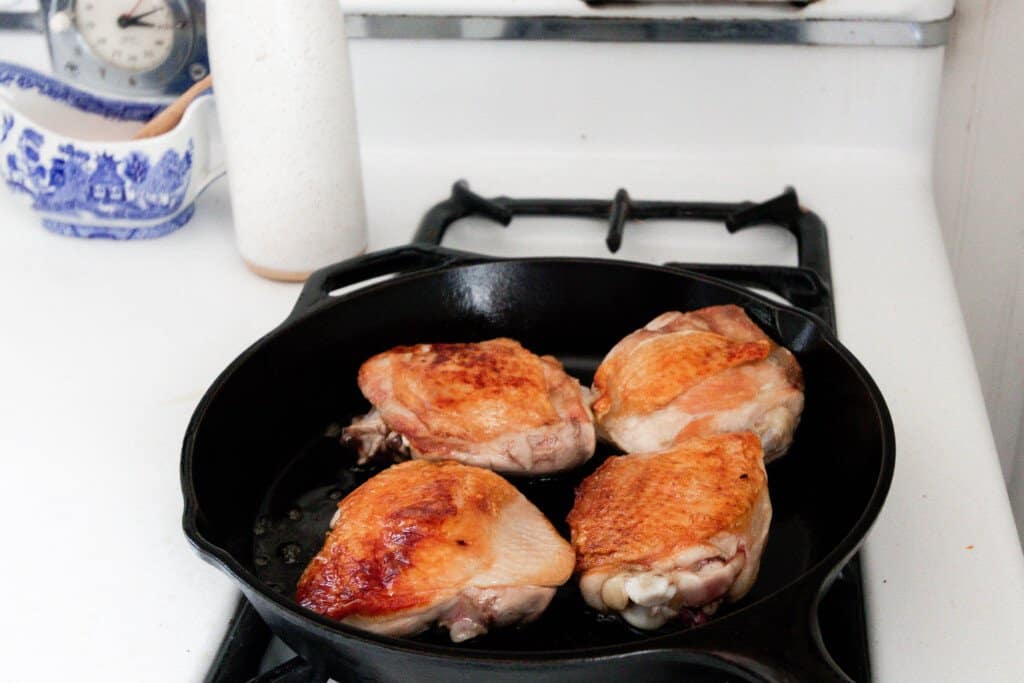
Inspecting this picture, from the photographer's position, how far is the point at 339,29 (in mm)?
1062

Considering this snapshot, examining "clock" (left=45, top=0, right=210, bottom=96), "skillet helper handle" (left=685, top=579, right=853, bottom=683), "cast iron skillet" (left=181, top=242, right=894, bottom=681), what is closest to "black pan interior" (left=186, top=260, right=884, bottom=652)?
"cast iron skillet" (left=181, top=242, right=894, bottom=681)

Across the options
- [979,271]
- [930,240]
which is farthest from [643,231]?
[979,271]

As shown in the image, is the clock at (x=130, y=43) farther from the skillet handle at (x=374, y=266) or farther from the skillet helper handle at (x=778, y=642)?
the skillet helper handle at (x=778, y=642)

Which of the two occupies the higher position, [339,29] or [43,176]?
[339,29]

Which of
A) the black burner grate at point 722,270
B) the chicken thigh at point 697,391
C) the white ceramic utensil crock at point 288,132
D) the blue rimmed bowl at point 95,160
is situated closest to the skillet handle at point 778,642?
the black burner grate at point 722,270

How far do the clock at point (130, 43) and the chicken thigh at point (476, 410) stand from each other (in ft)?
2.08

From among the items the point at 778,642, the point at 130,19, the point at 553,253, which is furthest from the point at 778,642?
the point at 130,19

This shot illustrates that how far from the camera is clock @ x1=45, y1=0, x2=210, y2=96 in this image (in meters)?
1.33

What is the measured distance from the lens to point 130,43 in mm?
1343

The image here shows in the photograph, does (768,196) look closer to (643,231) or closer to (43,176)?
(643,231)

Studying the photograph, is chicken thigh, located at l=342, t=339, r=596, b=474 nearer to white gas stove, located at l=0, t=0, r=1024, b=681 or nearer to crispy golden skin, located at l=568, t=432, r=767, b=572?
crispy golden skin, located at l=568, t=432, r=767, b=572

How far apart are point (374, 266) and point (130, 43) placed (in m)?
0.54

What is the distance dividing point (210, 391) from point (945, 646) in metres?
0.54

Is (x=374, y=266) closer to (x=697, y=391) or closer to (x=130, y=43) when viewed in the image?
(x=697, y=391)
